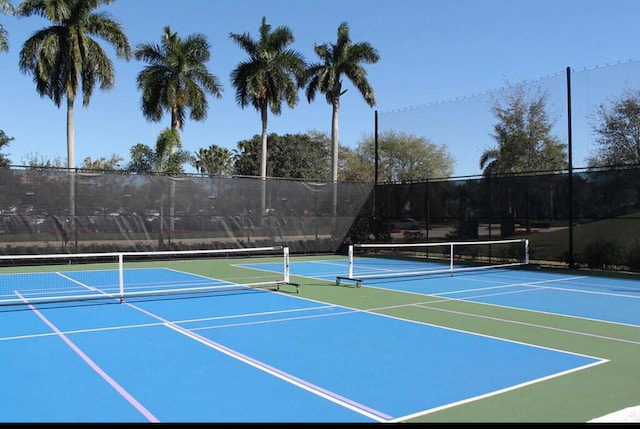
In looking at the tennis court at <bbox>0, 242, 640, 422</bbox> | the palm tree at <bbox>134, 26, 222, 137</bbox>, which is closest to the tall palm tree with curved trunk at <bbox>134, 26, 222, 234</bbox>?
the palm tree at <bbox>134, 26, 222, 137</bbox>

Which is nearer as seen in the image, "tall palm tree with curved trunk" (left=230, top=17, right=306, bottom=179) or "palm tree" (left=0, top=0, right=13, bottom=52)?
"palm tree" (left=0, top=0, right=13, bottom=52)

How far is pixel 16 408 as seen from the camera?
4.81m

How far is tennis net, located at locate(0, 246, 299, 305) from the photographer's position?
11547 mm

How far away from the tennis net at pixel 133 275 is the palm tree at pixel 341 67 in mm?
11425

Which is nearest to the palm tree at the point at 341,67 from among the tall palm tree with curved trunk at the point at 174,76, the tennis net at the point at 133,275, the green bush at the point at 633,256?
the tall palm tree with curved trunk at the point at 174,76

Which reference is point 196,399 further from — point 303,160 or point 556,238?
point 303,160

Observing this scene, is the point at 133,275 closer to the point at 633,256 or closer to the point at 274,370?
the point at 274,370

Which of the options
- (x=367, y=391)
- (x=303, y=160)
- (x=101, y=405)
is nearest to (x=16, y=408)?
(x=101, y=405)

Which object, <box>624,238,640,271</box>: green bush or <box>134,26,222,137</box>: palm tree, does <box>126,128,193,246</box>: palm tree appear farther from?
<box>624,238,640,271</box>: green bush

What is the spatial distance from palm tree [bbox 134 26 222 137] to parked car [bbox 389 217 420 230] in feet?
43.9

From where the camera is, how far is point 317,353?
265 inches

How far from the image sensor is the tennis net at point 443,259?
16.7m

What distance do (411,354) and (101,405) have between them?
11.4 ft

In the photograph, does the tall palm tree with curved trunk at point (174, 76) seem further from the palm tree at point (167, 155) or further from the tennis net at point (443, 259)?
the tennis net at point (443, 259)
